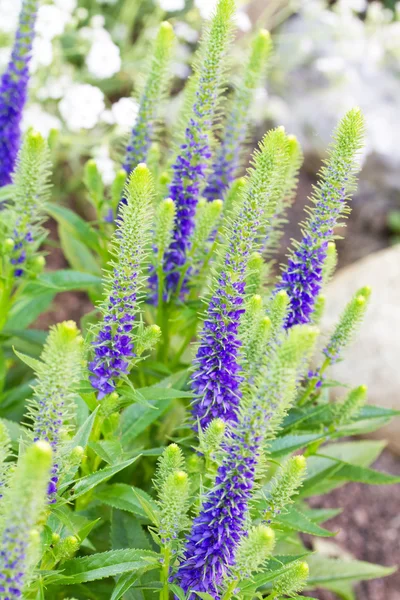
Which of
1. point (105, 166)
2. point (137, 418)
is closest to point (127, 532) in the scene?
point (137, 418)

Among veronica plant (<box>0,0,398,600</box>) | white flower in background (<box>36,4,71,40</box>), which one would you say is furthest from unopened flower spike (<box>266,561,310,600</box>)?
white flower in background (<box>36,4,71,40</box>)

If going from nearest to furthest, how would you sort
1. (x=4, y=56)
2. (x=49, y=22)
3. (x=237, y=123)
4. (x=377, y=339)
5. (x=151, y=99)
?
(x=151, y=99) → (x=237, y=123) → (x=49, y=22) → (x=4, y=56) → (x=377, y=339)

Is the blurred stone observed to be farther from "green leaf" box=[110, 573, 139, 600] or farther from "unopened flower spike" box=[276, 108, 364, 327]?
"green leaf" box=[110, 573, 139, 600]

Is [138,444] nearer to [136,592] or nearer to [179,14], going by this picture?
[136,592]

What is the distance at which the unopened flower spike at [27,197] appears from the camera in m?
1.95

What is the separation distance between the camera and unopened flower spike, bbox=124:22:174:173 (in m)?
2.25

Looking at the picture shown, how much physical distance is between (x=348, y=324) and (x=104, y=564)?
0.92 metres

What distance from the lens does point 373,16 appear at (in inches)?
237

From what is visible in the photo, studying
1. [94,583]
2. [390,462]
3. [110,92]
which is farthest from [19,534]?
[110,92]

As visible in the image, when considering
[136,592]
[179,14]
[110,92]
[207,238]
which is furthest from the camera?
[179,14]

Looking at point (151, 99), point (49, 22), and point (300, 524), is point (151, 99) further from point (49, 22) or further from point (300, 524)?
point (49, 22)

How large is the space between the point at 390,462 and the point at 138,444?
272 cm

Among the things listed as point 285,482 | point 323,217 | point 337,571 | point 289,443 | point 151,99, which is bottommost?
point 337,571

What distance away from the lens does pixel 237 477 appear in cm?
142
